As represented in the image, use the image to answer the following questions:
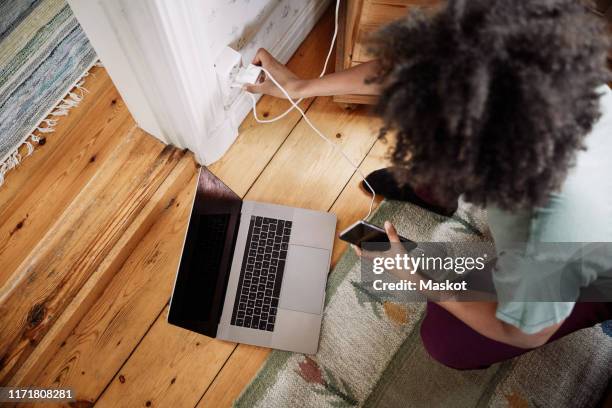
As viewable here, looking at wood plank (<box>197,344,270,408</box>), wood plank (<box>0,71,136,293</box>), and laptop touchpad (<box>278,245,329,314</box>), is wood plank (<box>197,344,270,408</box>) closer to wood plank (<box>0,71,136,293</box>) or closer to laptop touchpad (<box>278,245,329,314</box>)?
laptop touchpad (<box>278,245,329,314</box>)

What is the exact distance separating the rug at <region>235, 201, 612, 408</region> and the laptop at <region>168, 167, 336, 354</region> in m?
0.06

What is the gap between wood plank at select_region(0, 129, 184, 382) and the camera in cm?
96

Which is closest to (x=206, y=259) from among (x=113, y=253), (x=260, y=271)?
(x=260, y=271)

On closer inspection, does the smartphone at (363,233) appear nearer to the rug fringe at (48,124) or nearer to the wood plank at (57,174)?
the wood plank at (57,174)

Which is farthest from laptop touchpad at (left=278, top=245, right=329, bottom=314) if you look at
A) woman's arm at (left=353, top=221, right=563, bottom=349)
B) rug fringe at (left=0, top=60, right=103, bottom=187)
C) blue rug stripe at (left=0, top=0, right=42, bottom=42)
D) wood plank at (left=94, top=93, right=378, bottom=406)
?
blue rug stripe at (left=0, top=0, right=42, bottom=42)

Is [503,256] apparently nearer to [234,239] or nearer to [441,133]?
[441,133]

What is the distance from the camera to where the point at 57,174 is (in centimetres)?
109

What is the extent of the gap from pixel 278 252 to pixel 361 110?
1.64 feet

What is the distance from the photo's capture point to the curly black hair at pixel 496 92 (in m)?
0.46

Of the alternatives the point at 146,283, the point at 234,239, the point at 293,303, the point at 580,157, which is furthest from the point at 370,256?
the point at 146,283

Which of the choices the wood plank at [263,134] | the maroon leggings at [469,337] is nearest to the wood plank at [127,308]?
the wood plank at [263,134]

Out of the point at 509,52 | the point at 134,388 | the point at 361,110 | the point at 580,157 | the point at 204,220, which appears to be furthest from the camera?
the point at 361,110

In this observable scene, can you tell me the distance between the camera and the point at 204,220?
0.93 metres

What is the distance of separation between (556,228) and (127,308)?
984 mm
